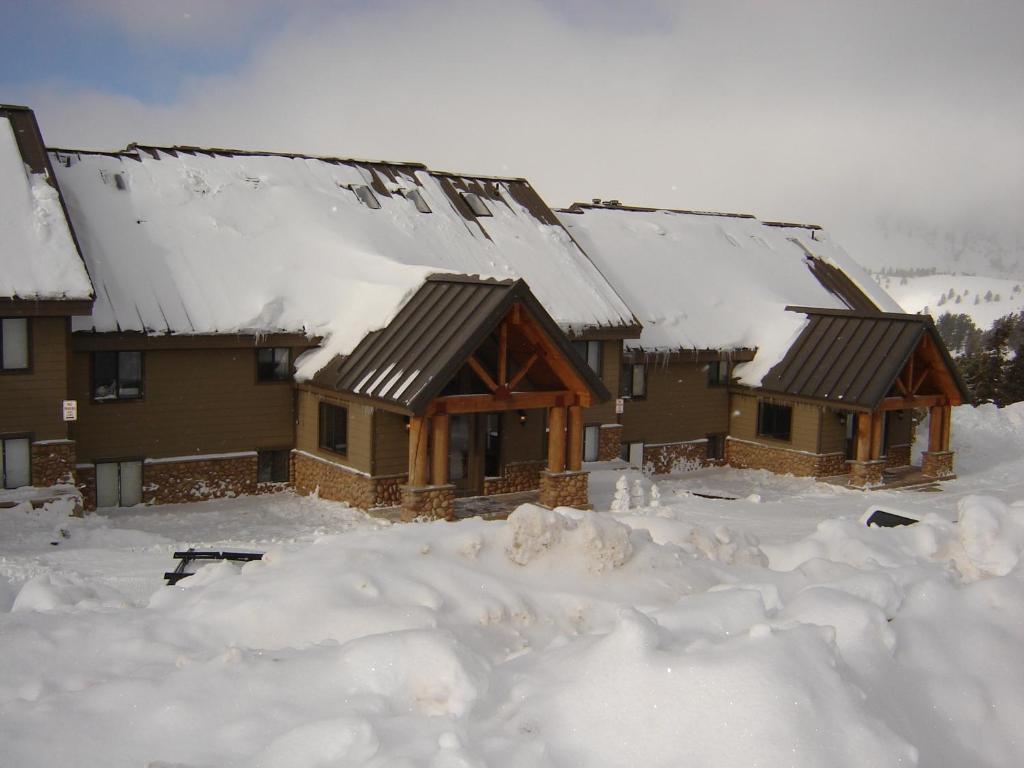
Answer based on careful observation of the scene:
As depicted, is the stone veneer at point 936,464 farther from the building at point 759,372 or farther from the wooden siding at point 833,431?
the wooden siding at point 833,431

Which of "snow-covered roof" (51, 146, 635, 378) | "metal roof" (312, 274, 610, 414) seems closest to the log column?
"metal roof" (312, 274, 610, 414)

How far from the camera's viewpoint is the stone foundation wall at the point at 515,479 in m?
21.6

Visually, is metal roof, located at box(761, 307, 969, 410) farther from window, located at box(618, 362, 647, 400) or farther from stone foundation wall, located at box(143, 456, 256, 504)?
stone foundation wall, located at box(143, 456, 256, 504)

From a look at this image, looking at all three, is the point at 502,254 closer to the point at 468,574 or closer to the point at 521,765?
the point at 468,574

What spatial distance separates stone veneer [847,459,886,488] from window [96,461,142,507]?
1634 cm

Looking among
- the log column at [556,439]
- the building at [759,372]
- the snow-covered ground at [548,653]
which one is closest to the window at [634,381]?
the building at [759,372]

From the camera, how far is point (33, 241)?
18.5m

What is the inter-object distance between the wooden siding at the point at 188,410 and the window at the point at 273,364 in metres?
0.15

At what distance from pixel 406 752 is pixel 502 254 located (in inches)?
797

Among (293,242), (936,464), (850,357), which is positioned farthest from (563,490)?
(936,464)

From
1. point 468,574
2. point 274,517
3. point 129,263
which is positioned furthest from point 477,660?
point 129,263

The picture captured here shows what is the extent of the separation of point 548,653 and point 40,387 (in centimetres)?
1366

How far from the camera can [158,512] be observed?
780 inches

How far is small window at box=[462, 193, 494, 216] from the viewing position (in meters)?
27.4
